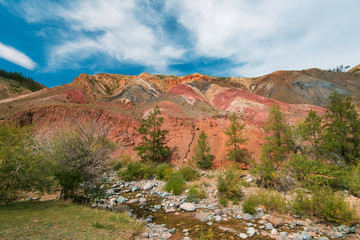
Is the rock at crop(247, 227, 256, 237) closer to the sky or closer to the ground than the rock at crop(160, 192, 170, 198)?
closer to the sky

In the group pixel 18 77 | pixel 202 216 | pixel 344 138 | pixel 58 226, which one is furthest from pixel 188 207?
pixel 18 77

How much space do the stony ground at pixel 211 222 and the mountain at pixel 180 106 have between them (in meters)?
4.25

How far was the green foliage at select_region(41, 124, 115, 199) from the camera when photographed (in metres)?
7.29

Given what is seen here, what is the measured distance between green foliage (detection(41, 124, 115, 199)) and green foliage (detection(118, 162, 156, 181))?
7.18 metres

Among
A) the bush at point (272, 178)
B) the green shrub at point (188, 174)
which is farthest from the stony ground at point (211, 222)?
the green shrub at point (188, 174)

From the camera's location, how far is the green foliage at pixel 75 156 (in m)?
7.29

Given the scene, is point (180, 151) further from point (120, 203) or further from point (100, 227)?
point (100, 227)

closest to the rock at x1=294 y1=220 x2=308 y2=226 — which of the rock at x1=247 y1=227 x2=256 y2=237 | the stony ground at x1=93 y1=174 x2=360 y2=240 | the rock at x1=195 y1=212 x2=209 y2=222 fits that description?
the stony ground at x1=93 y1=174 x2=360 y2=240

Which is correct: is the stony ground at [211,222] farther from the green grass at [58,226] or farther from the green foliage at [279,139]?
the green foliage at [279,139]

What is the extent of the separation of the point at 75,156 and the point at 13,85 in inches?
2805

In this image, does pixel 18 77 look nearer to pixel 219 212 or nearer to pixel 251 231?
pixel 219 212

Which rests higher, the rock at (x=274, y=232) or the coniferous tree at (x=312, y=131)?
the coniferous tree at (x=312, y=131)

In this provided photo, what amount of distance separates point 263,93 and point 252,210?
70.5 meters

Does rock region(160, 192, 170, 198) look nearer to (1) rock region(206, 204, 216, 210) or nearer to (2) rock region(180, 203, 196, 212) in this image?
(2) rock region(180, 203, 196, 212)
